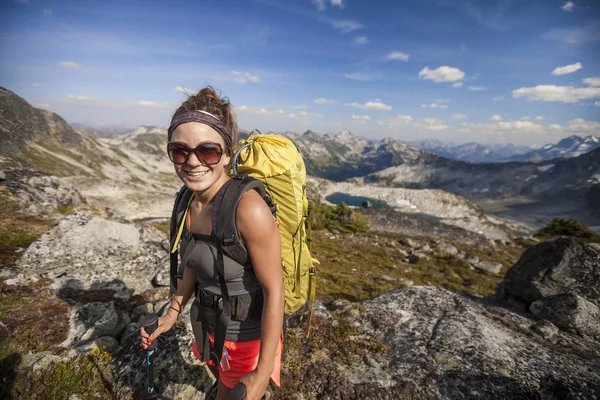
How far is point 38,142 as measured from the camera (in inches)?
4284

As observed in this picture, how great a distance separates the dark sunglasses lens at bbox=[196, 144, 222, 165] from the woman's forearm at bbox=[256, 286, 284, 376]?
4.79 ft

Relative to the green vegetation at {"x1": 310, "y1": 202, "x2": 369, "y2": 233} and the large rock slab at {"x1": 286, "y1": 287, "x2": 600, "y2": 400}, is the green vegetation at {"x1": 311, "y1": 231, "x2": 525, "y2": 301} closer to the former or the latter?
the large rock slab at {"x1": 286, "y1": 287, "x2": 600, "y2": 400}

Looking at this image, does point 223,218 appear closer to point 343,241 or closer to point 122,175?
point 343,241

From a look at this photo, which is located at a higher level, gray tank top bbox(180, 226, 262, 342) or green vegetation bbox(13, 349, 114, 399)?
gray tank top bbox(180, 226, 262, 342)

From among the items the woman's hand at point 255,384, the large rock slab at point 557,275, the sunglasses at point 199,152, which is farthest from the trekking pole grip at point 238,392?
the large rock slab at point 557,275

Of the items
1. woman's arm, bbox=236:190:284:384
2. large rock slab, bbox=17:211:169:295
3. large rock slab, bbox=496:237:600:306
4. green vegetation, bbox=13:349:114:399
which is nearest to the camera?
woman's arm, bbox=236:190:284:384

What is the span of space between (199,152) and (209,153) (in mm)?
98

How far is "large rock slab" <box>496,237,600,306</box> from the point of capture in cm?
873

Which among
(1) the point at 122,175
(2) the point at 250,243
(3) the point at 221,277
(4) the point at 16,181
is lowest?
(1) the point at 122,175

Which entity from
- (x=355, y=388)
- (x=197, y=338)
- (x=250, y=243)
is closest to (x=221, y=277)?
(x=250, y=243)

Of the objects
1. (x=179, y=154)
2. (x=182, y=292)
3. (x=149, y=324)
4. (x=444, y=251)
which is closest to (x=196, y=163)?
(x=179, y=154)

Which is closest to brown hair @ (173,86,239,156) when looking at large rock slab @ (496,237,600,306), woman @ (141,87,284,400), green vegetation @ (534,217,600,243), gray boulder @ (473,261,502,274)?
woman @ (141,87,284,400)

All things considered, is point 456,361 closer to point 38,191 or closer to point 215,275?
point 215,275

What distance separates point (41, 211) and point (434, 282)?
25.7m
